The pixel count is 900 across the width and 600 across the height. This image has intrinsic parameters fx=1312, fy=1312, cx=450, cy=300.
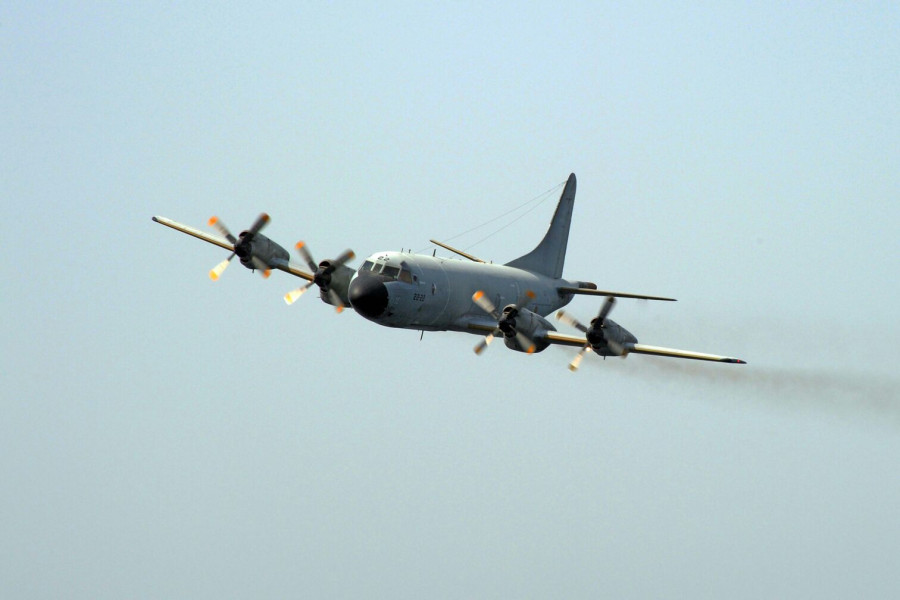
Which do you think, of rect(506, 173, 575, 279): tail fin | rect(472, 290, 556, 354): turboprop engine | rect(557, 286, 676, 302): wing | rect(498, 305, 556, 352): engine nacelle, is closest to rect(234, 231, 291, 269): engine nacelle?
rect(472, 290, 556, 354): turboprop engine

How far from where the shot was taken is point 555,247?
57.3 metres

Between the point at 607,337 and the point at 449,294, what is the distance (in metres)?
6.16

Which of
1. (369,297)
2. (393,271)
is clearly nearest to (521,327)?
(393,271)

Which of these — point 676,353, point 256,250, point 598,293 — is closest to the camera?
point 676,353

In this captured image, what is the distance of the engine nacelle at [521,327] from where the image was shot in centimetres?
4503

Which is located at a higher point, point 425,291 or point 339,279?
point 339,279

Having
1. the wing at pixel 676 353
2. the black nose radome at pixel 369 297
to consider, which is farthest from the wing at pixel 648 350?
the black nose radome at pixel 369 297

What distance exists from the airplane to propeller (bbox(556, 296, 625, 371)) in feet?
0.11

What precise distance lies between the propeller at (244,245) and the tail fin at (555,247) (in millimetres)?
10246

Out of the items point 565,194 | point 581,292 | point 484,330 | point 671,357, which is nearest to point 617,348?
point 671,357

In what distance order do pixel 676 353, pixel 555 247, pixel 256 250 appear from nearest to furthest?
pixel 676 353, pixel 256 250, pixel 555 247

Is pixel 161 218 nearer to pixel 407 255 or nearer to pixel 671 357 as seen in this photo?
pixel 407 255

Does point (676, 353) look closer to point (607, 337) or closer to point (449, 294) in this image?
point (607, 337)

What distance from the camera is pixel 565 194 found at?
59.2 m
